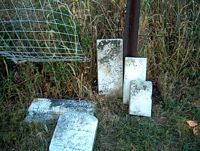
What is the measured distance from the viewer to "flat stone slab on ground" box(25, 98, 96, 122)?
3111 millimetres

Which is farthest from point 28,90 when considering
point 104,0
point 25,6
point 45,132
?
point 104,0

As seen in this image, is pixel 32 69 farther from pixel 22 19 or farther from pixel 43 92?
pixel 22 19

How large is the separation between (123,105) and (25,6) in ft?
4.20

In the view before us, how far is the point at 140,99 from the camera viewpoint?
305 cm

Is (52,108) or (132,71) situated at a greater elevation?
(132,71)

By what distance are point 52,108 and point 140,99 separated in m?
0.77

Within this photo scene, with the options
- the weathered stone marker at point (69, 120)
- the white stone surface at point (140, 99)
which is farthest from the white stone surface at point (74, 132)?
the white stone surface at point (140, 99)

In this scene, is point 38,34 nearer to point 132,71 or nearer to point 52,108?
point 52,108

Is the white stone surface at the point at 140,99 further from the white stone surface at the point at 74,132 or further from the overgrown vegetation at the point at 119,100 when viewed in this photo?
the white stone surface at the point at 74,132

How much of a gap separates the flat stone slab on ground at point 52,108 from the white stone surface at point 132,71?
1.04 feet

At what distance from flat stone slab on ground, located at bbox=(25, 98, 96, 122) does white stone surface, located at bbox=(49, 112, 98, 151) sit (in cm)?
12

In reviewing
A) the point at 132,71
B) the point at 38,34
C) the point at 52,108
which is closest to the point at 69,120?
the point at 52,108

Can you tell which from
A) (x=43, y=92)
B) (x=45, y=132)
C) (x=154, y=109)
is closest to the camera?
(x=45, y=132)

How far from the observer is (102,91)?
3303mm
